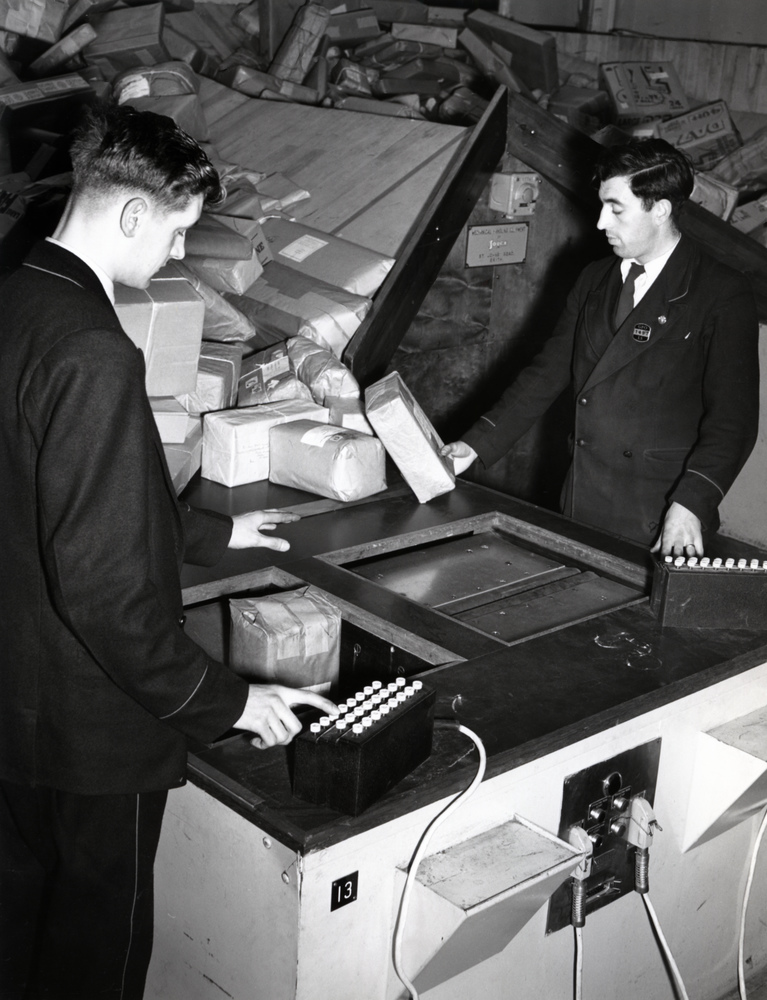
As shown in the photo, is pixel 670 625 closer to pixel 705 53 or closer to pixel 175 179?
pixel 175 179

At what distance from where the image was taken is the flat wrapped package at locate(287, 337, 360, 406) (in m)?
3.44

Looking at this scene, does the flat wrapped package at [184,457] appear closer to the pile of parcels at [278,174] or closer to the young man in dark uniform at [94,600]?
the pile of parcels at [278,174]

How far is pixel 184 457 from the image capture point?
304 centimetres

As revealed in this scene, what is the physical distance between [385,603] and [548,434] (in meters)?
2.94

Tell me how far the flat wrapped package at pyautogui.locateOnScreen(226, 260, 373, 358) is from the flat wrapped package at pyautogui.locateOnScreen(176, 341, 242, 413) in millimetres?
414

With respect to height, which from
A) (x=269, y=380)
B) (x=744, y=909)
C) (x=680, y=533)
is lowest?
(x=744, y=909)

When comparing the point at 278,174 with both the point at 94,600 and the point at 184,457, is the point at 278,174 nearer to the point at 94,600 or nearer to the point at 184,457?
the point at 184,457

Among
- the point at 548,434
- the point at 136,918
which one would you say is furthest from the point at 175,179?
the point at 548,434

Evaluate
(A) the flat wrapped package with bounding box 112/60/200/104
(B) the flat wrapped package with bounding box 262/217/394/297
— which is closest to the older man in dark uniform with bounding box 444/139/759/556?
(B) the flat wrapped package with bounding box 262/217/394/297

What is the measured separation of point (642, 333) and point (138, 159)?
1721 mm

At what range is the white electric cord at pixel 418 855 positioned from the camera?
1764 millimetres

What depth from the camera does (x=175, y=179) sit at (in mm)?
1560

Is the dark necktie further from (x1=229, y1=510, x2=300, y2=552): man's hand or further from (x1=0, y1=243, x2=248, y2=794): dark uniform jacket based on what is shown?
(x1=0, y1=243, x2=248, y2=794): dark uniform jacket

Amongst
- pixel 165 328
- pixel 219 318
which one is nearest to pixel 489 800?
pixel 165 328
